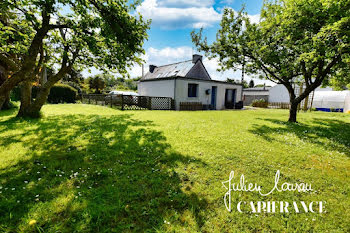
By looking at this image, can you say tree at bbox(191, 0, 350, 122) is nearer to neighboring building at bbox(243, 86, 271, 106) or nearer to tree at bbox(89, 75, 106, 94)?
neighboring building at bbox(243, 86, 271, 106)

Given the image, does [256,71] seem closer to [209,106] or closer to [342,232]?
[209,106]

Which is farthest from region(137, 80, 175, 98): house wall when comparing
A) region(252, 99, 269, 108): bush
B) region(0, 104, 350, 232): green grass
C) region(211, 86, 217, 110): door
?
region(252, 99, 269, 108): bush

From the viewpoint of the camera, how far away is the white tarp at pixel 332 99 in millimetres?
21255

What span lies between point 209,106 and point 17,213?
19323 millimetres

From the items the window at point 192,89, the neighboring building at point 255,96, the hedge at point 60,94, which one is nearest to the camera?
the window at point 192,89

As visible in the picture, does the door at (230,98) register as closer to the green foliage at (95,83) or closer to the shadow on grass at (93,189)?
the shadow on grass at (93,189)

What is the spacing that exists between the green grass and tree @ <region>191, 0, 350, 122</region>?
3.94 meters

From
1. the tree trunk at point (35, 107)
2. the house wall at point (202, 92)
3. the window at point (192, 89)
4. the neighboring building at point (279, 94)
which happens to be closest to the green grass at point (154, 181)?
the tree trunk at point (35, 107)

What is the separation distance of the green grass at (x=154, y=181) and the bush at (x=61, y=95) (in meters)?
17.2

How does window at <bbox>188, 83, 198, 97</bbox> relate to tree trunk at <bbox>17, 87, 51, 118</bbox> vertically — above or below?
above

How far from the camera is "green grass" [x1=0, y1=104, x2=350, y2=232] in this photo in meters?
2.08

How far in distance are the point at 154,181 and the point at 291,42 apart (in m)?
9.70

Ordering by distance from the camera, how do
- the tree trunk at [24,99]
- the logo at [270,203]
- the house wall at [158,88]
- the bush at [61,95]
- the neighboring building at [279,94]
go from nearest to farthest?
the logo at [270,203]
the tree trunk at [24,99]
the house wall at [158,88]
the bush at [61,95]
the neighboring building at [279,94]

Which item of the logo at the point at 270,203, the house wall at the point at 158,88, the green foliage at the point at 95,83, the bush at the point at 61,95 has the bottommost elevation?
the logo at the point at 270,203
